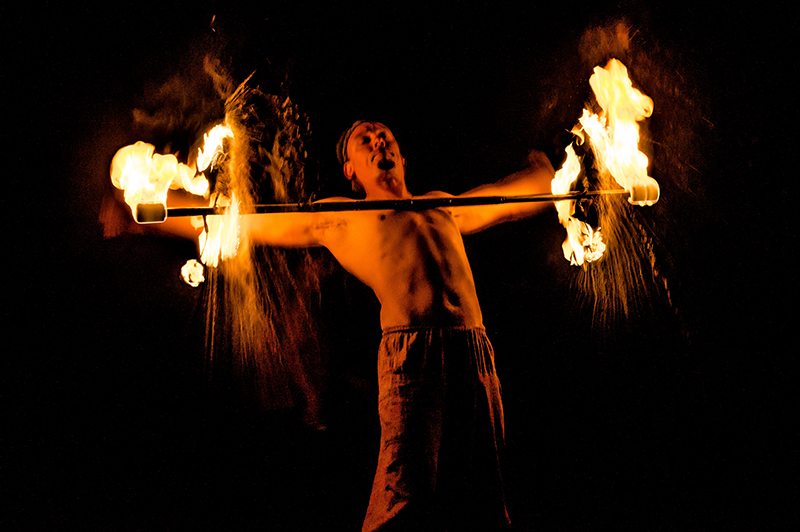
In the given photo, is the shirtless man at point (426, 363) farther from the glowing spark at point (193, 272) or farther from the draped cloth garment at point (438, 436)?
the glowing spark at point (193, 272)

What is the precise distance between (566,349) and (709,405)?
2.87 ft

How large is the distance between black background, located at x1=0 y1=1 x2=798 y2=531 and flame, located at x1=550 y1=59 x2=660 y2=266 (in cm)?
35

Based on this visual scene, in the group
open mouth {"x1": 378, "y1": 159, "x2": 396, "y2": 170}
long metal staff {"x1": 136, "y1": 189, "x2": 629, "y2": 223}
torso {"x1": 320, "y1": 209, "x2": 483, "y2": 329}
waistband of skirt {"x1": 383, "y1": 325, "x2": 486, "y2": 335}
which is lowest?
waistband of skirt {"x1": 383, "y1": 325, "x2": 486, "y2": 335}

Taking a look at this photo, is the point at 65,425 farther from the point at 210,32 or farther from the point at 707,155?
the point at 707,155

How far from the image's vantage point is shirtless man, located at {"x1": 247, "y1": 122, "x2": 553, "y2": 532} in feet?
6.96

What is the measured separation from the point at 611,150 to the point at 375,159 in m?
1.27

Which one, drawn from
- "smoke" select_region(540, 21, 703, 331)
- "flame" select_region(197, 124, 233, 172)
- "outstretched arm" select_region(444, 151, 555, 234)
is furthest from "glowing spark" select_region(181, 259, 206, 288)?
"smoke" select_region(540, 21, 703, 331)

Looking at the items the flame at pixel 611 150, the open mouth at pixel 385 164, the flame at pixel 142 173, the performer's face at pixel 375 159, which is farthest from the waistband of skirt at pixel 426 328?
the flame at pixel 142 173

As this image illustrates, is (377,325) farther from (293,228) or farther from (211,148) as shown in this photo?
(211,148)

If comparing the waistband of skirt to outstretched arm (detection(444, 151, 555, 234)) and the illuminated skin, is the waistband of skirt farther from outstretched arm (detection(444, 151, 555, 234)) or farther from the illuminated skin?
outstretched arm (detection(444, 151, 555, 234))

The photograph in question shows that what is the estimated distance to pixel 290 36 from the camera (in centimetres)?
309

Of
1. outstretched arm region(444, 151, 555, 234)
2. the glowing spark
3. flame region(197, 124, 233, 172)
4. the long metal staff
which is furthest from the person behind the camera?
outstretched arm region(444, 151, 555, 234)

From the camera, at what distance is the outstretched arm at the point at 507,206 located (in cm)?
289

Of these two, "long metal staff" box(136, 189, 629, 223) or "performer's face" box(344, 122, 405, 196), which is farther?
"performer's face" box(344, 122, 405, 196)
